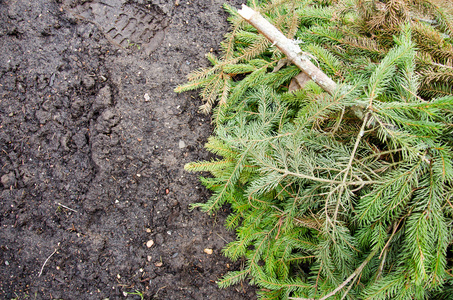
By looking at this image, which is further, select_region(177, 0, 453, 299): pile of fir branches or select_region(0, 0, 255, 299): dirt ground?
select_region(0, 0, 255, 299): dirt ground

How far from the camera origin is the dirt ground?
199 centimetres

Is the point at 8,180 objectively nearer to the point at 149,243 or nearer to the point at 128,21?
the point at 149,243

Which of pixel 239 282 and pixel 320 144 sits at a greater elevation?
pixel 320 144

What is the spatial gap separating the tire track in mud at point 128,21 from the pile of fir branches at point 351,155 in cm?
63

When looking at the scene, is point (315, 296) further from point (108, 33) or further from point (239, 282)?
point (108, 33)

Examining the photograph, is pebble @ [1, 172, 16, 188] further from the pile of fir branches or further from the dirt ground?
the pile of fir branches

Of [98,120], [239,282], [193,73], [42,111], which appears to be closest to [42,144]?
[42,111]

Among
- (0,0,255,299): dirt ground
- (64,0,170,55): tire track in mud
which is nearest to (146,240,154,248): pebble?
(0,0,255,299): dirt ground

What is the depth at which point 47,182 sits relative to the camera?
6.70 ft

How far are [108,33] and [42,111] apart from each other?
0.85 metres

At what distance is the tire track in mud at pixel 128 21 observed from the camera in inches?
87.7

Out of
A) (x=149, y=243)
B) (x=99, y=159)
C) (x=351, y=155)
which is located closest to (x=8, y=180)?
(x=99, y=159)

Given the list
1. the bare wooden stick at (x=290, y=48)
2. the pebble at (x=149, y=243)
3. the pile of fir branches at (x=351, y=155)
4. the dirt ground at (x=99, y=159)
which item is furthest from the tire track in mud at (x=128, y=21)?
the pebble at (x=149, y=243)

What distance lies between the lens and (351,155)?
1427mm
